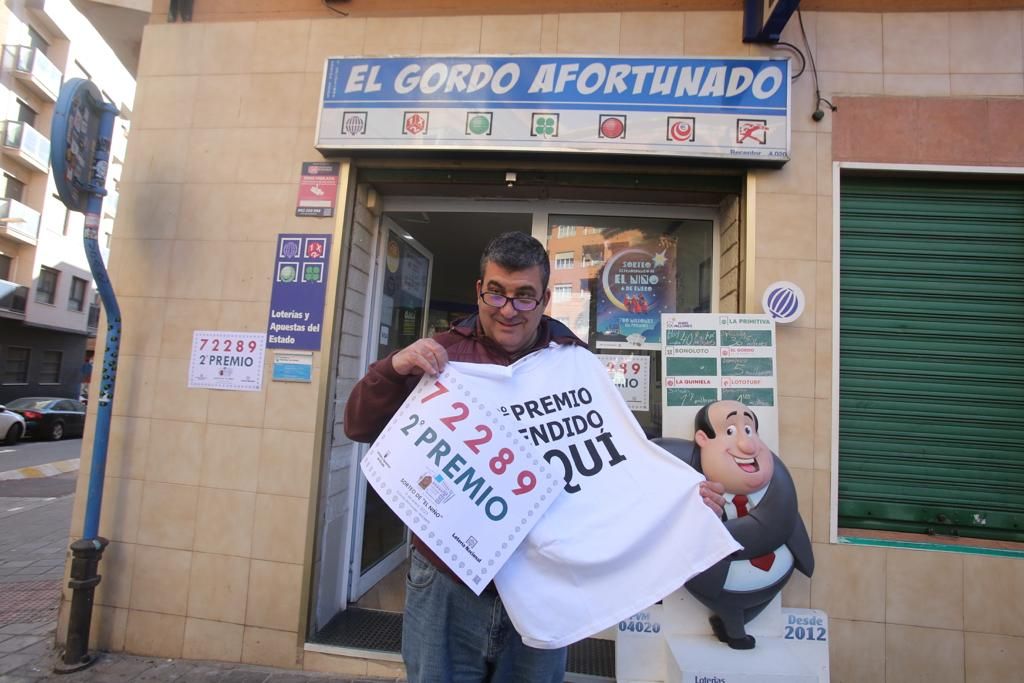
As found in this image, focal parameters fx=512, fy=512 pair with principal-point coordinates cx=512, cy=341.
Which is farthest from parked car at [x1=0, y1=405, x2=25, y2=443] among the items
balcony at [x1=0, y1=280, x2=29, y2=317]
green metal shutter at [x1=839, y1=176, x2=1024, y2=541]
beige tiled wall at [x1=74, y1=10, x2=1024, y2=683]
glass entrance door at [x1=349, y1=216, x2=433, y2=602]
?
green metal shutter at [x1=839, y1=176, x2=1024, y2=541]

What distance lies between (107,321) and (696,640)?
437 centimetres

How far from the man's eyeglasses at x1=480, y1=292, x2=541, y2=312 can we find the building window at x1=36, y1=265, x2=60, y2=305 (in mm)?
26153

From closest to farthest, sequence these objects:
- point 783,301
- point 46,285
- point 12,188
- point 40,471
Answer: point 783,301, point 40,471, point 12,188, point 46,285

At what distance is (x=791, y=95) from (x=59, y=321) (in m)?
27.6

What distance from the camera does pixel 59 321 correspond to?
21.5 metres

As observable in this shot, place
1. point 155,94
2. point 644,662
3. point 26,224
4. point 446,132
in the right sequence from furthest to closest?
point 26,224 < point 155,94 < point 446,132 < point 644,662

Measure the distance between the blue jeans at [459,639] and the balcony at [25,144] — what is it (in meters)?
23.9

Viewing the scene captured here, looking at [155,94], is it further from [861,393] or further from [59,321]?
[59,321]

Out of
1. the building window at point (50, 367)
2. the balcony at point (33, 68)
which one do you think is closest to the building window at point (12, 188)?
the balcony at point (33, 68)

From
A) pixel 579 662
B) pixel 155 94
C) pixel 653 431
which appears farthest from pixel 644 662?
pixel 155 94

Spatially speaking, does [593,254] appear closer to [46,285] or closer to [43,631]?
[43,631]

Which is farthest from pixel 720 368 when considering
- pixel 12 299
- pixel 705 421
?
pixel 12 299

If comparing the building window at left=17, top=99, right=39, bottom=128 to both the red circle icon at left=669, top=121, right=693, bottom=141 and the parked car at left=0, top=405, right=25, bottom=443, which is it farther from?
the red circle icon at left=669, top=121, right=693, bottom=141

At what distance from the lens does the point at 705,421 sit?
9.71 ft
